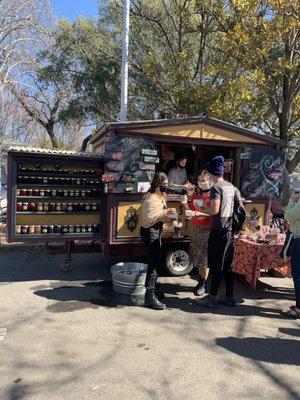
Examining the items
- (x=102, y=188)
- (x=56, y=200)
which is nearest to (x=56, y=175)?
(x=56, y=200)

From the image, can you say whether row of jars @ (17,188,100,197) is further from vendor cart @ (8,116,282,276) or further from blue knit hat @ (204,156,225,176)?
blue knit hat @ (204,156,225,176)

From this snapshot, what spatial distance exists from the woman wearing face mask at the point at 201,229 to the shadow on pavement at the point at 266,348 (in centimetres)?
146

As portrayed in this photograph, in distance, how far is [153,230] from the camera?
214 inches

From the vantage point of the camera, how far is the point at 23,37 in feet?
53.3

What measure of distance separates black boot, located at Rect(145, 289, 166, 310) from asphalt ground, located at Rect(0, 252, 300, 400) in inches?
3.6

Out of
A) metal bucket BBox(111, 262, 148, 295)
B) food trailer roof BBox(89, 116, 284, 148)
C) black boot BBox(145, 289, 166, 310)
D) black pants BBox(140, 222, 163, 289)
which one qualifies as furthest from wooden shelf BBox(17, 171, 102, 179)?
black boot BBox(145, 289, 166, 310)

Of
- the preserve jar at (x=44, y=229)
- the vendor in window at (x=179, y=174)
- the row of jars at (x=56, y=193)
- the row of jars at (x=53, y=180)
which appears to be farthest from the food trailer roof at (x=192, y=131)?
the preserve jar at (x=44, y=229)

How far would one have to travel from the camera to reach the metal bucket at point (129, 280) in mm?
5758

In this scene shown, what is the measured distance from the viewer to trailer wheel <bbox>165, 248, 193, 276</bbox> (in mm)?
7117

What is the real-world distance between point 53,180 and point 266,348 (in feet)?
13.0

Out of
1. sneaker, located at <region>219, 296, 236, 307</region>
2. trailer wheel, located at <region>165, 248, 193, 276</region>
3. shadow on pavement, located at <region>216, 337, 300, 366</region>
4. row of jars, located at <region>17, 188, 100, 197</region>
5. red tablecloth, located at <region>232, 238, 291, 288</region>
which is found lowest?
shadow on pavement, located at <region>216, 337, 300, 366</region>

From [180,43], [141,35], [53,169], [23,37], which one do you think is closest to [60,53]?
[23,37]

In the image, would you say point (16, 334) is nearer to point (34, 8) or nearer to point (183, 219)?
point (183, 219)

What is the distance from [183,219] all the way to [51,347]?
3389 millimetres
